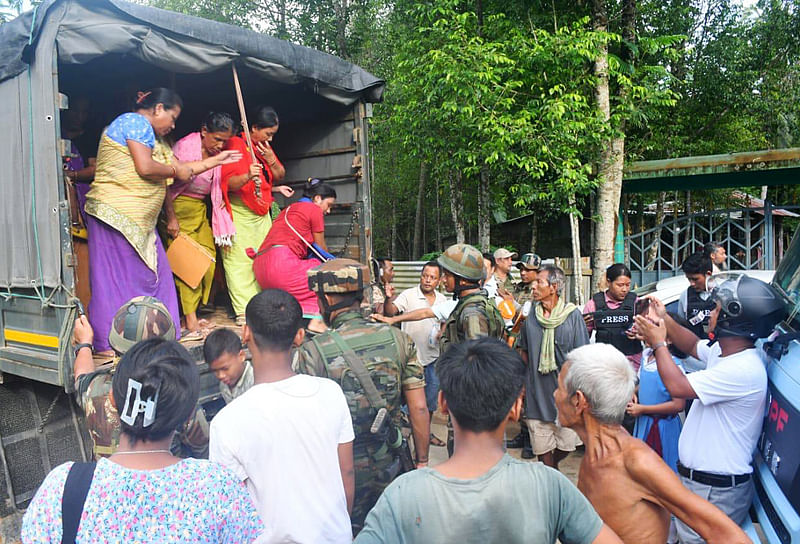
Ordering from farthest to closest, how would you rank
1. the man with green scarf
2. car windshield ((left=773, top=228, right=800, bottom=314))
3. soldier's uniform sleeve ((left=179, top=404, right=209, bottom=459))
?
the man with green scarf < car windshield ((left=773, top=228, right=800, bottom=314)) < soldier's uniform sleeve ((left=179, top=404, right=209, bottom=459))

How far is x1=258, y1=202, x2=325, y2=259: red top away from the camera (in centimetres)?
440

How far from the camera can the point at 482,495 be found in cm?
135

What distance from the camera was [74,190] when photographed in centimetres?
398

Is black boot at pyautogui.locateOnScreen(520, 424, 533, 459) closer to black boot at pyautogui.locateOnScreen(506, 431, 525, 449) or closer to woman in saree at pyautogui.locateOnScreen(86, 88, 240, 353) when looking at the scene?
black boot at pyautogui.locateOnScreen(506, 431, 525, 449)

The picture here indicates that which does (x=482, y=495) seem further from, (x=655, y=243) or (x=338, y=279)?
(x=655, y=243)

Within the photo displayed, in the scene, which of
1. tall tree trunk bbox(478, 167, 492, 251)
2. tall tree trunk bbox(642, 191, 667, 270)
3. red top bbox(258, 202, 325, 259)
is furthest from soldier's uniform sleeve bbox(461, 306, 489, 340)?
tall tree trunk bbox(642, 191, 667, 270)

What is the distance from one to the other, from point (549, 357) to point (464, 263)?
1129 mm

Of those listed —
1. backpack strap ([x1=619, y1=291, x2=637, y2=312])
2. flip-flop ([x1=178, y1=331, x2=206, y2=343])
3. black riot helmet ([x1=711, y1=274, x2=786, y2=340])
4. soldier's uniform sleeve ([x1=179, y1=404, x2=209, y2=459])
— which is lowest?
soldier's uniform sleeve ([x1=179, y1=404, x2=209, y2=459])

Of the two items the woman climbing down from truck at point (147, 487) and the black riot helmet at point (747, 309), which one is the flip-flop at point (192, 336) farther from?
the black riot helmet at point (747, 309)

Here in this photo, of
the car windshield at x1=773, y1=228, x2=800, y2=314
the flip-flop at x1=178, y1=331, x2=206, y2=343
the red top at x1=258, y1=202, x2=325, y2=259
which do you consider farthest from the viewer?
the red top at x1=258, y1=202, x2=325, y2=259

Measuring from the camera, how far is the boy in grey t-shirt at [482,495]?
1.33 meters

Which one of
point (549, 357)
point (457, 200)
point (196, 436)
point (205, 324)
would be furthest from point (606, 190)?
point (196, 436)

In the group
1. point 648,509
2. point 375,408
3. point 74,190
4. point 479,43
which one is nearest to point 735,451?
point 648,509

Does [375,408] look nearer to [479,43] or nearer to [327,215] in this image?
[327,215]
